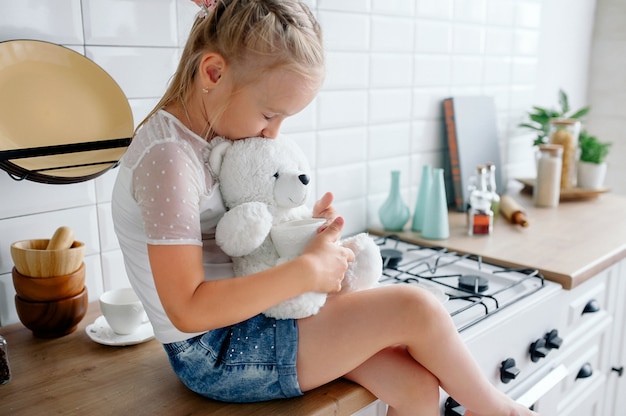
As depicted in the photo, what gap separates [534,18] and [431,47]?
0.65m

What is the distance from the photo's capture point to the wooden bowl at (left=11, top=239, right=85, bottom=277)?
96cm

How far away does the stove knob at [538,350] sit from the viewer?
121 cm

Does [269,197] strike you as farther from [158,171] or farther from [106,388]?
[106,388]

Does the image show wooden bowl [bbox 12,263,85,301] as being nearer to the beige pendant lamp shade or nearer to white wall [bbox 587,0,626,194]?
the beige pendant lamp shade

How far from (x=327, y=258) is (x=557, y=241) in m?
0.94

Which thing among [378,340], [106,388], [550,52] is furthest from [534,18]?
[106,388]

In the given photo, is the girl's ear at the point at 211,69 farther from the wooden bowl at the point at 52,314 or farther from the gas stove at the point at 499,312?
the gas stove at the point at 499,312

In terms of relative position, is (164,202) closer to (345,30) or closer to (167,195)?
(167,195)

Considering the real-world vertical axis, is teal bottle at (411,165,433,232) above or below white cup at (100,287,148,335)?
above

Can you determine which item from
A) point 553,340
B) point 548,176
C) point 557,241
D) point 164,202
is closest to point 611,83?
point 548,176

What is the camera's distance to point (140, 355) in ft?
3.17

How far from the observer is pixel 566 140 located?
198cm

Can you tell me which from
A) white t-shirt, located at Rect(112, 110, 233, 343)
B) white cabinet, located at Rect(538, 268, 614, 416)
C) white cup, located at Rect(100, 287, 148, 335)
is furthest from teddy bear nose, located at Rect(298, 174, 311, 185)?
white cabinet, located at Rect(538, 268, 614, 416)

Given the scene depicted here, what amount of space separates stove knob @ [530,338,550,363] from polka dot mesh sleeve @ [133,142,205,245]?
0.80m
